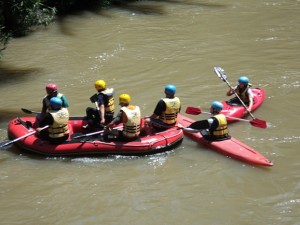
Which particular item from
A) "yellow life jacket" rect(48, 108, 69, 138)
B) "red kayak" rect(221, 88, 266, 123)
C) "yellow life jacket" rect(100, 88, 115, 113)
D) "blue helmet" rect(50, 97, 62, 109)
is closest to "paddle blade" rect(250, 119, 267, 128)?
"red kayak" rect(221, 88, 266, 123)

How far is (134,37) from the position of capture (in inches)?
607

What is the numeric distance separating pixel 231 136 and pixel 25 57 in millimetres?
7700

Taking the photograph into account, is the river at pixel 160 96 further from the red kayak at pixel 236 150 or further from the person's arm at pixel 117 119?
the person's arm at pixel 117 119

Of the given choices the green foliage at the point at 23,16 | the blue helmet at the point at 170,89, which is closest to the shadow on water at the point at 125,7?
the green foliage at the point at 23,16

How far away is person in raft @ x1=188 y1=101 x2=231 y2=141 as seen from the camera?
331 inches

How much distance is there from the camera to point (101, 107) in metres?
8.71

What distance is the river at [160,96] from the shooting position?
7.20 meters

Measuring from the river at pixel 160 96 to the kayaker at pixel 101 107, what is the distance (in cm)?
84

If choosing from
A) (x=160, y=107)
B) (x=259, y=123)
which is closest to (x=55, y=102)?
(x=160, y=107)

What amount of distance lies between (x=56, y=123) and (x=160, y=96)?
3.46 metres

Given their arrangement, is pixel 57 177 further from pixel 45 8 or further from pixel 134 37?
pixel 45 8

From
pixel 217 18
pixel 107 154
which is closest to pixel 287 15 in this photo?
pixel 217 18

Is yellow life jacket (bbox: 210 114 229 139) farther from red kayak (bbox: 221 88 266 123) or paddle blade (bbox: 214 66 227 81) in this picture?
paddle blade (bbox: 214 66 227 81)

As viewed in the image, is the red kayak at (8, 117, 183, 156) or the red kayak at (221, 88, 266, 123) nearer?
the red kayak at (8, 117, 183, 156)
